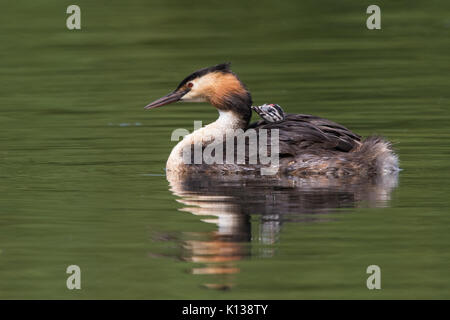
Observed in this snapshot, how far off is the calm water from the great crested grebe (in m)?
0.30

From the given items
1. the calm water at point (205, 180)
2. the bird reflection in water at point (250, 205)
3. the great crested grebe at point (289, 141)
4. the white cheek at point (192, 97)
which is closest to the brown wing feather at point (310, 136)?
the great crested grebe at point (289, 141)

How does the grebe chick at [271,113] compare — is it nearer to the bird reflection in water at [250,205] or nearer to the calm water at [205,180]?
the bird reflection in water at [250,205]

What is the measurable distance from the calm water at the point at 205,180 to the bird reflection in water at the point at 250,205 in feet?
0.07

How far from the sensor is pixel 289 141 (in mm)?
11391

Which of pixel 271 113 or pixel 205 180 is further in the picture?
pixel 271 113

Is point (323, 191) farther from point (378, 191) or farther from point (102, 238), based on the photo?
point (102, 238)

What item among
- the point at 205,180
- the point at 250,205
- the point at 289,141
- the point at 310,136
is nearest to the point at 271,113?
the point at 289,141

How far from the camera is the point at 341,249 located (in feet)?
28.0

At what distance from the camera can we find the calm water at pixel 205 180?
8.14 meters

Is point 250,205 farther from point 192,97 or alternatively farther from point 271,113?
point 192,97

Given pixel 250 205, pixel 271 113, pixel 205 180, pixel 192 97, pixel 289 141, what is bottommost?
pixel 250 205

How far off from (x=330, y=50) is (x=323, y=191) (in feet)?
31.2

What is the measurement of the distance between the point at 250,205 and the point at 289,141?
1.56 m

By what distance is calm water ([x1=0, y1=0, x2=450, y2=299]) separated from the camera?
8141 mm
